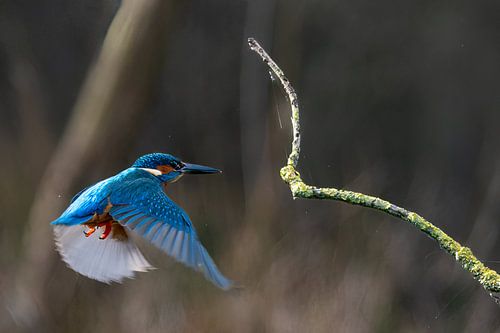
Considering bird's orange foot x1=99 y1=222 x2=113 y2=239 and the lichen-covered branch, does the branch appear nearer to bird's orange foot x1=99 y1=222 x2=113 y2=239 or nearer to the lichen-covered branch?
bird's orange foot x1=99 y1=222 x2=113 y2=239

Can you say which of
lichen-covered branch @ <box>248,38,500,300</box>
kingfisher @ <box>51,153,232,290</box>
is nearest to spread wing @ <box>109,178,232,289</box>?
kingfisher @ <box>51,153,232,290</box>

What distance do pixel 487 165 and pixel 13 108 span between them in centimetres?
358

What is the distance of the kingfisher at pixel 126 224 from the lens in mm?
1006

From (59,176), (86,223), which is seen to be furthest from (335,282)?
(86,223)

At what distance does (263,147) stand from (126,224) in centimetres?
419

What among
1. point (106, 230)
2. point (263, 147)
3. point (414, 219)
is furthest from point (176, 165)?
point (263, 147)

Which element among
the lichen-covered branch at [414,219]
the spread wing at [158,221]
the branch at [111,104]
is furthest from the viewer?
the branch at [111,104]

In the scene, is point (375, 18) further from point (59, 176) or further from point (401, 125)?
point (59, 176)

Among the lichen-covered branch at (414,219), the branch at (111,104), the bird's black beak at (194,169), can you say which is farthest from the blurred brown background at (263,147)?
the lichen-covered branch at (414,219)

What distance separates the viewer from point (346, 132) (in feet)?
21.5

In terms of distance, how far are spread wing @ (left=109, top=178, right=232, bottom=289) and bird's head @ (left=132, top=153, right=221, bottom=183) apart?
0.05 feet

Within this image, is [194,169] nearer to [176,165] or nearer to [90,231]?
[176,165]

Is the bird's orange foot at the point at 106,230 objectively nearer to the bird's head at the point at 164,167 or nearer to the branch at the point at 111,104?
the bird's head at the point at 164,167

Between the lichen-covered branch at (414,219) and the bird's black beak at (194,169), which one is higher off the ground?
the bird's black beak at (194,169)
